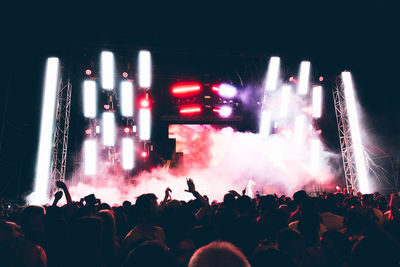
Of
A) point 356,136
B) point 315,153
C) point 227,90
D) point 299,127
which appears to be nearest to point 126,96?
point 227,90

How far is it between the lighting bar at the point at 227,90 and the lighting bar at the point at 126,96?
475 cm

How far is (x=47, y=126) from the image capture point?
36.7ft

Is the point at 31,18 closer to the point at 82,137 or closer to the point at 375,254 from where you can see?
the point at 82,137

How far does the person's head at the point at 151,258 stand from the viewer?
1130 millimetres

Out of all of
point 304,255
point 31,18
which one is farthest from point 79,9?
point 304,255

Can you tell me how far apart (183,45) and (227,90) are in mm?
4095

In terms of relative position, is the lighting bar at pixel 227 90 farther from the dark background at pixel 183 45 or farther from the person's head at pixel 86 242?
the person's head at pixel 86 242

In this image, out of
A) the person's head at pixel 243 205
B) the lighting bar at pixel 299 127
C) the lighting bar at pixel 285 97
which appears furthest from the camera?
the lighting bar at pixel 299 127

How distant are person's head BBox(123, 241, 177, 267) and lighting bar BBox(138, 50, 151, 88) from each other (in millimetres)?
11783

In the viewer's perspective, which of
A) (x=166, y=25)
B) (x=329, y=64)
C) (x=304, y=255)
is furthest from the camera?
(x=329, y=64)

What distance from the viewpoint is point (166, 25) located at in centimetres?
969

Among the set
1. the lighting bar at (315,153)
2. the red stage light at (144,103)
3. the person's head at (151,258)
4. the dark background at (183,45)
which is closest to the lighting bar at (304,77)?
the dark background at (183,45)

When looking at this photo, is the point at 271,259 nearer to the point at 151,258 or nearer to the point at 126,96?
the point at 151,258

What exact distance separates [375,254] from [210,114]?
648 inches
